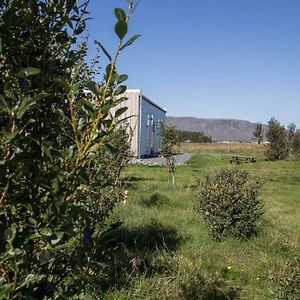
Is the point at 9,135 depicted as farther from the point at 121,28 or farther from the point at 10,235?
the point at 121,28

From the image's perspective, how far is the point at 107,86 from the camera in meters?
1.46

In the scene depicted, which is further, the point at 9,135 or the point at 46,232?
the point at 46,232

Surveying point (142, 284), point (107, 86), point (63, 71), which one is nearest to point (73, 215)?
point (107, 86)

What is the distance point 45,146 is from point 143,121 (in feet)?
113

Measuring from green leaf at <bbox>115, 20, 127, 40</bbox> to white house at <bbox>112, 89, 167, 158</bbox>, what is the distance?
26.1 metres

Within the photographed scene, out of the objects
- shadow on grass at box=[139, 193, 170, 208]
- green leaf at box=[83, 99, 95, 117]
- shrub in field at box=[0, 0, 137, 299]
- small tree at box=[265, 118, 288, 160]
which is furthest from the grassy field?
small tree at box=[265, 118, 288, 160]

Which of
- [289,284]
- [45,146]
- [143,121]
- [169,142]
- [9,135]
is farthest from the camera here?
[143,121]

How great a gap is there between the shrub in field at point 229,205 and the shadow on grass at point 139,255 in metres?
0.74

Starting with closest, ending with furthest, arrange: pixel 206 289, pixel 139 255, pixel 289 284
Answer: pixel 289 284 → pixel 206 289 → pixel 139 255

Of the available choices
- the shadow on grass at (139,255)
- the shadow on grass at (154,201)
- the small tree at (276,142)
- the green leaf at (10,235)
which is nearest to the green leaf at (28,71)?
the green leaf at (10,235)

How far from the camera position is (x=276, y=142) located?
4166 cm

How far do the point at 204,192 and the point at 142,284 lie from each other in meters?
3.45

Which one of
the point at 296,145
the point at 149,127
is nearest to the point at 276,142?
the point at 296,145

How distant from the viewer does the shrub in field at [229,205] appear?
7219 millimetres
